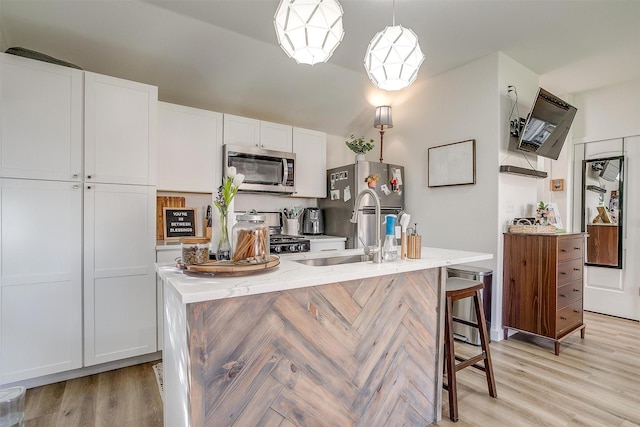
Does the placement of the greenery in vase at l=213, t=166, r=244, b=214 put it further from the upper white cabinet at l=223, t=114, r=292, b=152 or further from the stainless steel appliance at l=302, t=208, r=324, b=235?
the stainless steel appliance at l=302, t=208, r=324, b=235

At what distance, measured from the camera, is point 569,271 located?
294 centimetres

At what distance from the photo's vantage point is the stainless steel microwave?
327 cm

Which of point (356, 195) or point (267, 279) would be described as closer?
point (267, 279)

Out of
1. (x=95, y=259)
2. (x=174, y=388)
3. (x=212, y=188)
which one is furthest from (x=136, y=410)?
(x=212, y=188)

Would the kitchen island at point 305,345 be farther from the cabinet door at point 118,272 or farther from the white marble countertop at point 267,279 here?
the cabinet door at point 118,272

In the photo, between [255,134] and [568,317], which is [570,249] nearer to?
[568,317]

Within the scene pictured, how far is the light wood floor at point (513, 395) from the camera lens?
1.84 m

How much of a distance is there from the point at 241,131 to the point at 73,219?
1.73 meters

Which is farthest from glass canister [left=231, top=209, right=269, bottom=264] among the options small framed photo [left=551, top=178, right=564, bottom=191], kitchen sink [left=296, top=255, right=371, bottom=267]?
small framed photo [left=551, top=178, right=564, bottom=191]

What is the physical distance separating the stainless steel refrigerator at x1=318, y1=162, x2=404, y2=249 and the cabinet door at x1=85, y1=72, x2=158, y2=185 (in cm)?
206

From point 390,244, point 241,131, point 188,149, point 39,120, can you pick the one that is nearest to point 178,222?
point 188,149

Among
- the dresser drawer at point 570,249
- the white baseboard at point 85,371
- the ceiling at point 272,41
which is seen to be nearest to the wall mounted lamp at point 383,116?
the ceiling at point 272,41

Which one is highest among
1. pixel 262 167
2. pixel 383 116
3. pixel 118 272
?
pixel 383 116

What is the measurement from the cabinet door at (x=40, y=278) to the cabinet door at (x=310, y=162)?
86.7 inches
